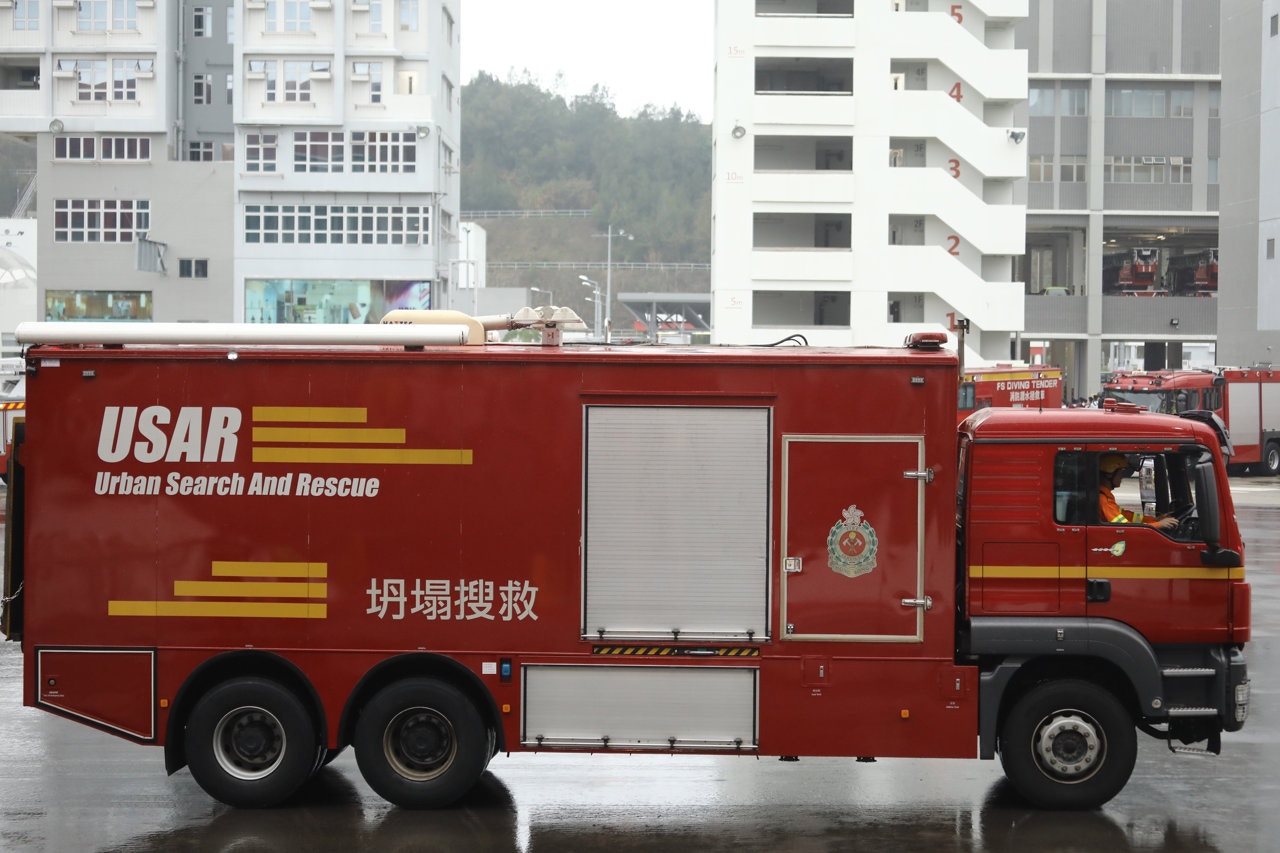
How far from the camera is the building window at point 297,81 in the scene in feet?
238

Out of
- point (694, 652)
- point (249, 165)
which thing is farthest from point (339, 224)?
point (694, 652)

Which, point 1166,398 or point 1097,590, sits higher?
point 1166,398

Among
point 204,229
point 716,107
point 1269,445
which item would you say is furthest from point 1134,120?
point 204,229

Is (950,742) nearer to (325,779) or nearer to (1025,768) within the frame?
(1025,768)

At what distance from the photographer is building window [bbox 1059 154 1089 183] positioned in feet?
275

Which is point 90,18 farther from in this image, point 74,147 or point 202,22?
point 202,22

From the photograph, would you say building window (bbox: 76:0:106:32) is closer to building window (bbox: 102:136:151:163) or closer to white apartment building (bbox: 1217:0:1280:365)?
building window (bbox: 102:136:151:163)

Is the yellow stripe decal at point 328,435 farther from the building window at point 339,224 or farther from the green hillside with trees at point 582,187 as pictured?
the green hillside with trees at point 582,187

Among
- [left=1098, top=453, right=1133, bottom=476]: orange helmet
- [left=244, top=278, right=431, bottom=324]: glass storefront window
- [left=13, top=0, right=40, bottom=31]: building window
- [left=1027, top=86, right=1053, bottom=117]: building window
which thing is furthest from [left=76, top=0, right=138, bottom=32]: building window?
[left=1098, top=453, right=1133, bottom=476]: orange helmet

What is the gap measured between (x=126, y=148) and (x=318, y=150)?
36.3 feet

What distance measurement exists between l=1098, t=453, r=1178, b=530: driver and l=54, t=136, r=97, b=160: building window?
73631 mm

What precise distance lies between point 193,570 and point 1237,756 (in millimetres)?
8717

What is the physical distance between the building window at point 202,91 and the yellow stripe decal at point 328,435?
7474cm

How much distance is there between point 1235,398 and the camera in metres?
42.9
